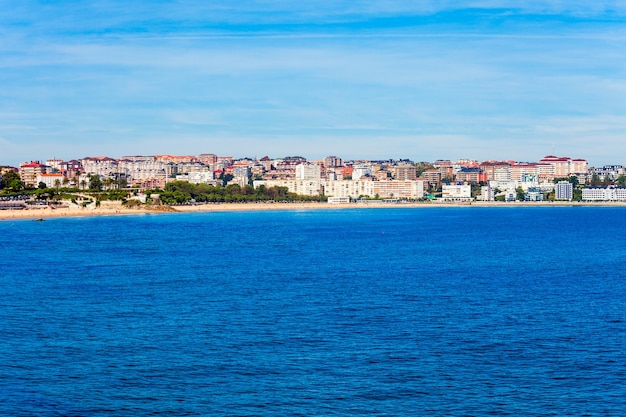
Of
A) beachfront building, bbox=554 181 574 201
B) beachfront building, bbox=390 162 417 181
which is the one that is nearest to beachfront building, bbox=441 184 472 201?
beachfront building, bbox=554 181 574 201

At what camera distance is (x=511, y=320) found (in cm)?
1756

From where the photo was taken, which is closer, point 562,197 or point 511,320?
point 511,320

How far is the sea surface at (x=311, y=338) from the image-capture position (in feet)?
39.7

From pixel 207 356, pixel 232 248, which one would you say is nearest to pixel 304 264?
pixel 232 248

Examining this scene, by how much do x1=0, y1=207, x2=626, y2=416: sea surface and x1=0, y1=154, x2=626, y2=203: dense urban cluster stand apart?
7155 centimetres

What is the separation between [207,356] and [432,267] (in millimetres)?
14961

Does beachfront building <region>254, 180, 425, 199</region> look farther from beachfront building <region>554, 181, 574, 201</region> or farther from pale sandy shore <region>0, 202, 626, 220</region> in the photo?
beachfront building <region>554, 181, 574, 201</region>

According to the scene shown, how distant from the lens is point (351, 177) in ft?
531

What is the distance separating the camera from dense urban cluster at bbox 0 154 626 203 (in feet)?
406

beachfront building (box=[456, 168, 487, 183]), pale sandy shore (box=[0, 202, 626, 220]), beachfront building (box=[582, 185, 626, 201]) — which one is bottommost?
pale sandy shore (box=[0, 202, 626, 220])

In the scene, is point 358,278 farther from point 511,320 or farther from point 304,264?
point 511,320

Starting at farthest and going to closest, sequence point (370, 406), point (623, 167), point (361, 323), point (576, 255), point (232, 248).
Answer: point (623, 167) < point (232, 248) < point (576, 255) < point (361, 323) < point (370, 406)

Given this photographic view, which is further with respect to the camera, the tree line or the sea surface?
the tree line

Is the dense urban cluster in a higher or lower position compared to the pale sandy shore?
higher
